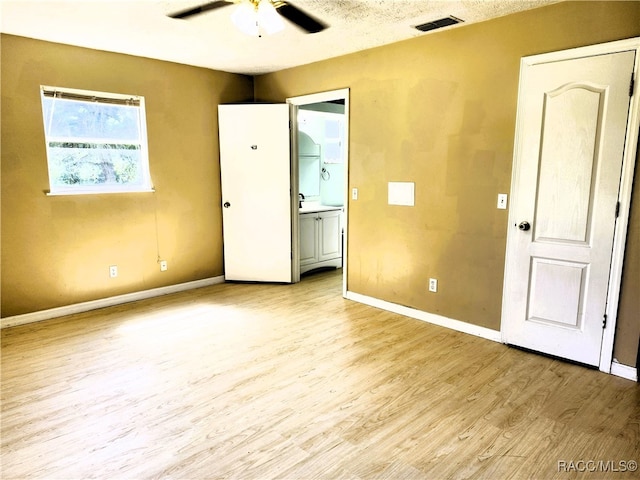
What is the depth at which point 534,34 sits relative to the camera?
2900 mm

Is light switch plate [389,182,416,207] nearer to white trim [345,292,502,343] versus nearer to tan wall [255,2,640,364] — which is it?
tan wall [255,2,640,364]

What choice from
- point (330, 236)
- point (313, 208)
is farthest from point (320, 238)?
point (313, 208)

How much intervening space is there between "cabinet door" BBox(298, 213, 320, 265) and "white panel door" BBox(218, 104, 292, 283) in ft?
1.11

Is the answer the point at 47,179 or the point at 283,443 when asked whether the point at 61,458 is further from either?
the point at 47,179

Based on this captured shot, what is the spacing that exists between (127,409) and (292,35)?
10.1 ft

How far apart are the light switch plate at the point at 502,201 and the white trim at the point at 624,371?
1.29 m

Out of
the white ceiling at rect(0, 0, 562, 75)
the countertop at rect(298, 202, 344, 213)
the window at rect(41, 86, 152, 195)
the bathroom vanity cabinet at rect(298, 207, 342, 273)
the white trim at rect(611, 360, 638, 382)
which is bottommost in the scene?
the white trim at rect(611, 360, 638, 382)

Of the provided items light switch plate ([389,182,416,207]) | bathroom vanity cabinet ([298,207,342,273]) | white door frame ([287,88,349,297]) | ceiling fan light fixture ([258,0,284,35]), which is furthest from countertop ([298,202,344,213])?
ceiling fan light fixture ([258,0,284,35])

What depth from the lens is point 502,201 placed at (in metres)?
3.17

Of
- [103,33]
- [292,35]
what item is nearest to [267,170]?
[292,35]

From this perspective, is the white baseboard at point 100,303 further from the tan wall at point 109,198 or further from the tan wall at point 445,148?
the tan wall at point 445,148

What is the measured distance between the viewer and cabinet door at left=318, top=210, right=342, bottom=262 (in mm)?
5504

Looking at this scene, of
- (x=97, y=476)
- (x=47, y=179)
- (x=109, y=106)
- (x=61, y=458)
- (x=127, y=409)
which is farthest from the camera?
(x=109, y=106)

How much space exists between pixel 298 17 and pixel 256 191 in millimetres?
2383
